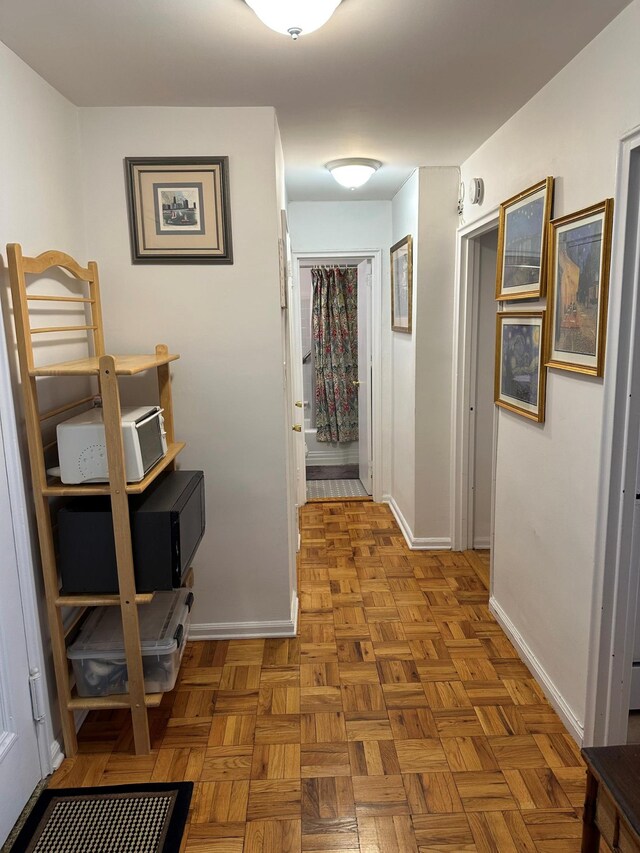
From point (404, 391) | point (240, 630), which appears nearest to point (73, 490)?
point (240, 630)

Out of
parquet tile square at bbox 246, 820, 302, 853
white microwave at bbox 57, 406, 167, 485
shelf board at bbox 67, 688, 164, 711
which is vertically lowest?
parquet tile square at bbox 246, 820, 302, 853

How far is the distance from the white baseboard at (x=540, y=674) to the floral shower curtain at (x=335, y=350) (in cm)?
335

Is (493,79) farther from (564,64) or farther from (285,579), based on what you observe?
(285,579)

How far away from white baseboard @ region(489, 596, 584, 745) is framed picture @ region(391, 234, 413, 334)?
1.84m

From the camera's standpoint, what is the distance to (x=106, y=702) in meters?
2.10

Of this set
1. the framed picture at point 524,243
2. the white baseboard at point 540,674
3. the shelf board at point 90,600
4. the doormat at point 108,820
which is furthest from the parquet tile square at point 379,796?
the framed picture at point 524,243

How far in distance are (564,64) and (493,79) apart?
24 cm

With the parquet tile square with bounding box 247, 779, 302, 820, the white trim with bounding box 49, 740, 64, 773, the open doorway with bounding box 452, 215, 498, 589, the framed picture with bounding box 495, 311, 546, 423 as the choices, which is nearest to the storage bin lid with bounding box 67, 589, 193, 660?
the white trim with bounding box 49, 740, 64, 773

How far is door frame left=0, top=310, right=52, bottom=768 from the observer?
1.85 metres

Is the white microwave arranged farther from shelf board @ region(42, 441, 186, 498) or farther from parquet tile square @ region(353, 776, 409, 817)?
parquet tile square @ region(353, 776, 409, 817)

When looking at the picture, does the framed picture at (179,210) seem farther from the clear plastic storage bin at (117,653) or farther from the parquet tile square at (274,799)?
the parquet tile square at (274,799)

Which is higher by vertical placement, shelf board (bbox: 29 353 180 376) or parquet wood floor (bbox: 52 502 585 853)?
shelf board (bbox: 29 353 180 376)

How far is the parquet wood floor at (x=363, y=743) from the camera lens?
1.80 metres

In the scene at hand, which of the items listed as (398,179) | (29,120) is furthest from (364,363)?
(29,120)
